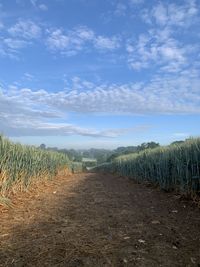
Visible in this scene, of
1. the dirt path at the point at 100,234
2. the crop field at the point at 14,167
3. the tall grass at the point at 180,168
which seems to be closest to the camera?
the dirt path at the point at 100,234

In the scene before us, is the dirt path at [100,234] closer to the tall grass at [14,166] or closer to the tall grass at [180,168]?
the tall grass at [14,166]

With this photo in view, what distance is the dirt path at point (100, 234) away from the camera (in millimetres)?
4801

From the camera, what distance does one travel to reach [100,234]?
6090 millimetres

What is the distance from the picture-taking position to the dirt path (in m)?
4.80

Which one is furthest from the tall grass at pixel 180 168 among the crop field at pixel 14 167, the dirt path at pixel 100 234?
the crop field at pixel 14 167

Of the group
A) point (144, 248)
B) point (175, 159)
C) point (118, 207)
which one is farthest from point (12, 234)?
point (175, 159)

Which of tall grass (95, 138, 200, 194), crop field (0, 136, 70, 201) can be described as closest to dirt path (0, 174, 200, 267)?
crop field (0, 136, 70, 201)

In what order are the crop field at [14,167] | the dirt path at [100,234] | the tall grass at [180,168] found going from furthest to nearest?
1. the tall grass at [180,168]
2. the crop field at [14,167]
3. the dirt path at [100,234]

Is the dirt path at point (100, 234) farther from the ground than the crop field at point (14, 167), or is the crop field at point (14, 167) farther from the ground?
the crop field at point (14, 167)

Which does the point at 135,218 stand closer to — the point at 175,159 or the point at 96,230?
the point at 96,230

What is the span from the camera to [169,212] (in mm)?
8492

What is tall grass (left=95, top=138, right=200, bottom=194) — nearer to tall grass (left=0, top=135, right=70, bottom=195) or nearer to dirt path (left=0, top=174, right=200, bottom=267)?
dirt path (left=0, top=174, right=200, bottom=267)

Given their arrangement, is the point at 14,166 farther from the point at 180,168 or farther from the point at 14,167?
the point at 180,168

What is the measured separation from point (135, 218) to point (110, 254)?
2675mm
